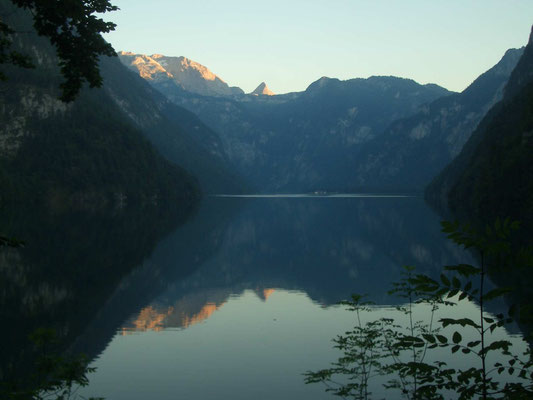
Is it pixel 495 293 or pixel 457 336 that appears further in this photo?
pixel 457 336

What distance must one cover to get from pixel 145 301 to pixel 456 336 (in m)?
37.3

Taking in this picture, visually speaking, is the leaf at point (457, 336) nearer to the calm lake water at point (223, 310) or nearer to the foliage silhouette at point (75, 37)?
the foliage silhouette at point (75, 37)

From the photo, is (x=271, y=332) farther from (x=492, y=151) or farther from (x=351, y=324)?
(x=492, y=151)

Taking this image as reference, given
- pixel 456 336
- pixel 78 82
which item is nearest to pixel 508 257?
pixel 456 336

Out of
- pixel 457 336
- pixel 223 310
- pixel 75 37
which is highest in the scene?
pixel 75 37

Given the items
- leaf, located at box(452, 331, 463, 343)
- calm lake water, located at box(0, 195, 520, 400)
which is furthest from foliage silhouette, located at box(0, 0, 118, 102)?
calm lake water, located at box(0, 195, 520, 400)

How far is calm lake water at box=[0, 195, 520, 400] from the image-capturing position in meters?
25.3

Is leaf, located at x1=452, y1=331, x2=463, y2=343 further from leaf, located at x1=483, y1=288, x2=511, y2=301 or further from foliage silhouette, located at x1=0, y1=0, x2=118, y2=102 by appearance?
foliage silhouette, located at x1=0, y1=0, x2=118, y2=102

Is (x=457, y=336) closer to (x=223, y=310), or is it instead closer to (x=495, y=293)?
(x=495, y=293)

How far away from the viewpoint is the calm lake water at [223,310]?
2531cm

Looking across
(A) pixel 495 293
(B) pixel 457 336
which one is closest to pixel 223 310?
(B) pixel 457 336

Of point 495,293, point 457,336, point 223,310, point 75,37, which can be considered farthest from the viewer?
point 223,310

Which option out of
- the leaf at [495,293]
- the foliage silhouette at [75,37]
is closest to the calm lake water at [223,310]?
the foliage silhouette at [75,37]

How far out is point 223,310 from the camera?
41.2 meters
